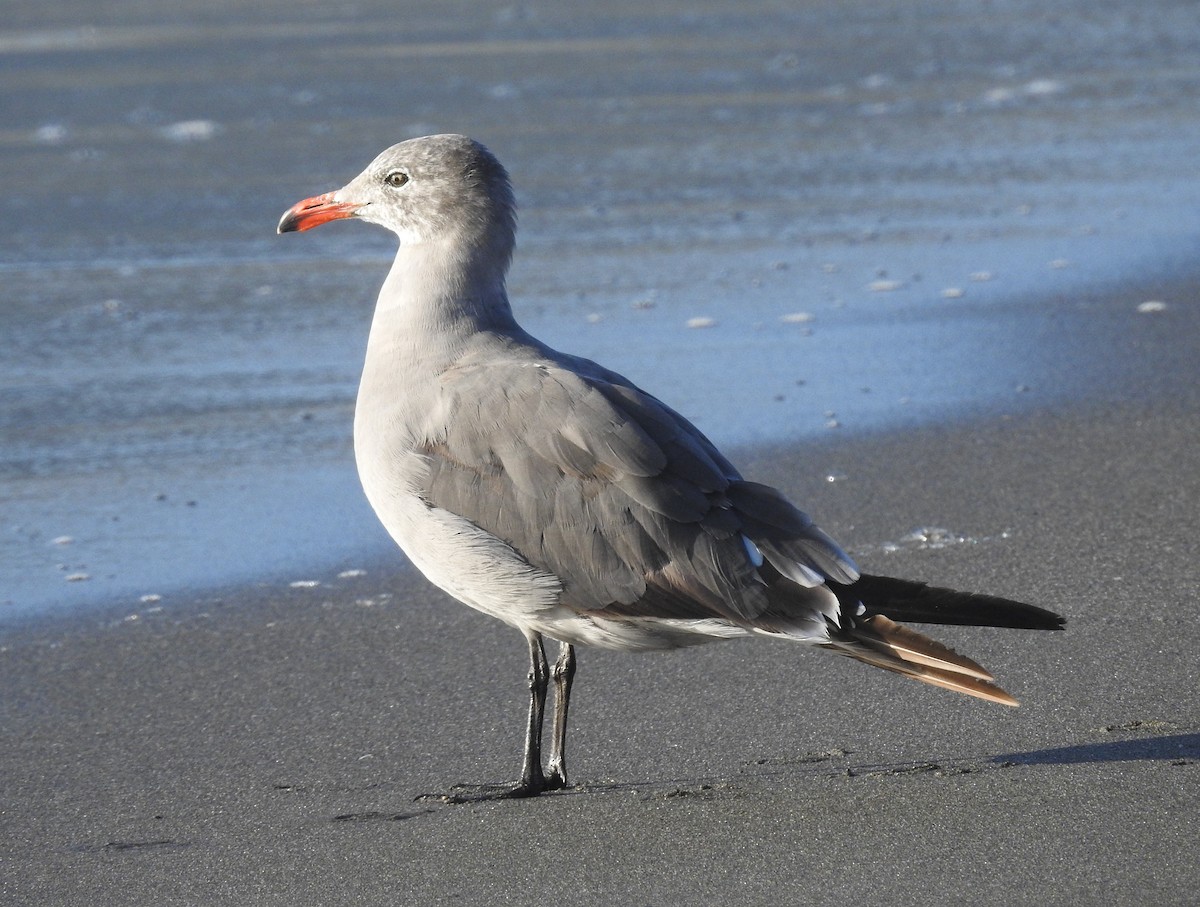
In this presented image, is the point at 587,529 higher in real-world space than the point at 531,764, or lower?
higher

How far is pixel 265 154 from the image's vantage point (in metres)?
11.5

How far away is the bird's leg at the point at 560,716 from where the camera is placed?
3826 millimetres

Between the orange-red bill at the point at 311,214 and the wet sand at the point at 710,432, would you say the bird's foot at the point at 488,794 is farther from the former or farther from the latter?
the orange-red bill at the point at 311,214

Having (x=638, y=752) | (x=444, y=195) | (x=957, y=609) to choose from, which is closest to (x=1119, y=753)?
(x=957, y=609)

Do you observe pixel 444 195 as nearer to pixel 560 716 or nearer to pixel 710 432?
pixel 560 716

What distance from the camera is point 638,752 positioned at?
156 inches

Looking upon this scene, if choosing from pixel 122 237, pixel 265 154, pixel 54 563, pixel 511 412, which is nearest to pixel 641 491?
pixel 511 412

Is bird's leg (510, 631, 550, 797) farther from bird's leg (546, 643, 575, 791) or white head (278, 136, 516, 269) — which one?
white head (278, 136, 516, 269)

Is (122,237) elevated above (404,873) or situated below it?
above

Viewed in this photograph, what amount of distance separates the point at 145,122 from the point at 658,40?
5310 mm

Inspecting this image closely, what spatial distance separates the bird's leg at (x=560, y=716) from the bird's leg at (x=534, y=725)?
3 cm

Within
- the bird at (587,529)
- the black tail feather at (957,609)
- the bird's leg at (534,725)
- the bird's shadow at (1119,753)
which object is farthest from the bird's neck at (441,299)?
the bird's shadow at (1119,753)

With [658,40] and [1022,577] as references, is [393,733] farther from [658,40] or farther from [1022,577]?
[658,40]

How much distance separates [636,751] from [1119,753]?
1.08 m
